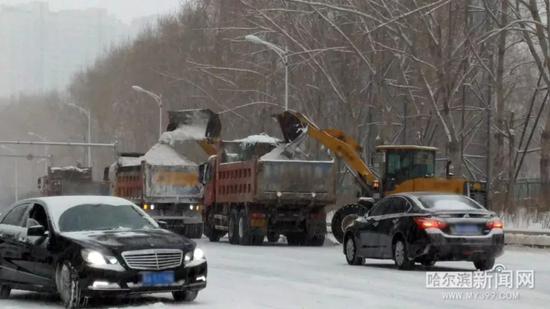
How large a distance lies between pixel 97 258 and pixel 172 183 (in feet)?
77.6

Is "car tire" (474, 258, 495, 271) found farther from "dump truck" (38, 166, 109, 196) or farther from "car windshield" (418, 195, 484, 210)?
"dump truck" (38, 166, 109, 196)

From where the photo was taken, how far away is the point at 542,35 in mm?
43156

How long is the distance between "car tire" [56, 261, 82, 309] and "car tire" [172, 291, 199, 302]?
1.31m

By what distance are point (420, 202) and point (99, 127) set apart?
271 ft

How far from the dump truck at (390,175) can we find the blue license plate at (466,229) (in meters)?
9.35

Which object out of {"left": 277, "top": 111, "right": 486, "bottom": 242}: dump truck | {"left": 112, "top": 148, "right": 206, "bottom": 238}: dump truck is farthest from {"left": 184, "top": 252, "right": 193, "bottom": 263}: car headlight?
{"left": 112, "top": 148, "right": 206, "bottom": 238}: dump truck

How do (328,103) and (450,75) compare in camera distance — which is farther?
(328,103)

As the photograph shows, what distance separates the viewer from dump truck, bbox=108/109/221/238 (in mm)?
36562

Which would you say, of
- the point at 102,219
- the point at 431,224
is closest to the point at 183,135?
the point at 431,224

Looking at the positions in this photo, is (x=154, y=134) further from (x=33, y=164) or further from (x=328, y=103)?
(x=33, y=164)

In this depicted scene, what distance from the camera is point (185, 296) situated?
14.4 metres

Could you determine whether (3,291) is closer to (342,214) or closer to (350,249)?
(350,249)

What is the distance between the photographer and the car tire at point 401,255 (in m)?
20.3

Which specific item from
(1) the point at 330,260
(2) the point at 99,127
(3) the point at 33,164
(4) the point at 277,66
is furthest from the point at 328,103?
(3) the point at 33,164
